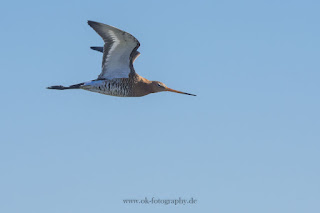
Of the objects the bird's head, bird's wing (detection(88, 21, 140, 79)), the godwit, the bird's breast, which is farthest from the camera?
the bird's head

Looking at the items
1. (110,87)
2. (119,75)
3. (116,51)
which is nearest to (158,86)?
(119,75)

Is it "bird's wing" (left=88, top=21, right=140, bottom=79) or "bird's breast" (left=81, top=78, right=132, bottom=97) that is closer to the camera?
"bird's wing" (left=88, top=21, right=140, bottom=79)

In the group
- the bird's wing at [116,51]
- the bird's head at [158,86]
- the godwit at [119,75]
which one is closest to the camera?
the bird's wing at [116,51]

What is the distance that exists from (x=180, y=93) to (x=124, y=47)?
3697 mm

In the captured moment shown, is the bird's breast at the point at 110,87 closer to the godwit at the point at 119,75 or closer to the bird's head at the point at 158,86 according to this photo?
the godwit at the point at 119,75

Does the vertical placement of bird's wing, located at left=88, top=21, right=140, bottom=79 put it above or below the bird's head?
above

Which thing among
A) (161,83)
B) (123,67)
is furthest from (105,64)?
(161,83)

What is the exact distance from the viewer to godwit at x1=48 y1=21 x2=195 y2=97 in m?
21.5

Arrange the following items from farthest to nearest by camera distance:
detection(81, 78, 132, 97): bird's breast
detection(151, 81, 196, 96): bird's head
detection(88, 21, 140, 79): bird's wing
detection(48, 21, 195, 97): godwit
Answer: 1. detection(151, 81, 196, 96): bird's head
2. detection(81, 78, 132, 97): bird's breast
3. detection(48, 21, 195, 97): godwit
4. detection(88, 21, 140, 79): bird's wing

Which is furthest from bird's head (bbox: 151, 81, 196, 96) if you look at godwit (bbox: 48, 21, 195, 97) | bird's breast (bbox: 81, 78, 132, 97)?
bird's breast (bbox: 81, 78, 132, 97)

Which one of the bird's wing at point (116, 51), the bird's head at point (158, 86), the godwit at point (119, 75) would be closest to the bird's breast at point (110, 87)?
the godwit at point (119, 75)

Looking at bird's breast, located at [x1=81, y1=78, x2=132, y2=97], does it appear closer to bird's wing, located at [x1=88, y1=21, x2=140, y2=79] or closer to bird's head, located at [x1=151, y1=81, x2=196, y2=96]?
bird's wing, located at [x1=88, y1=21, x2=140, y2=79]

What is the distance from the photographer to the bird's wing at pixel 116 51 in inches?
816

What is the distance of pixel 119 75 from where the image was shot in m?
22.6
